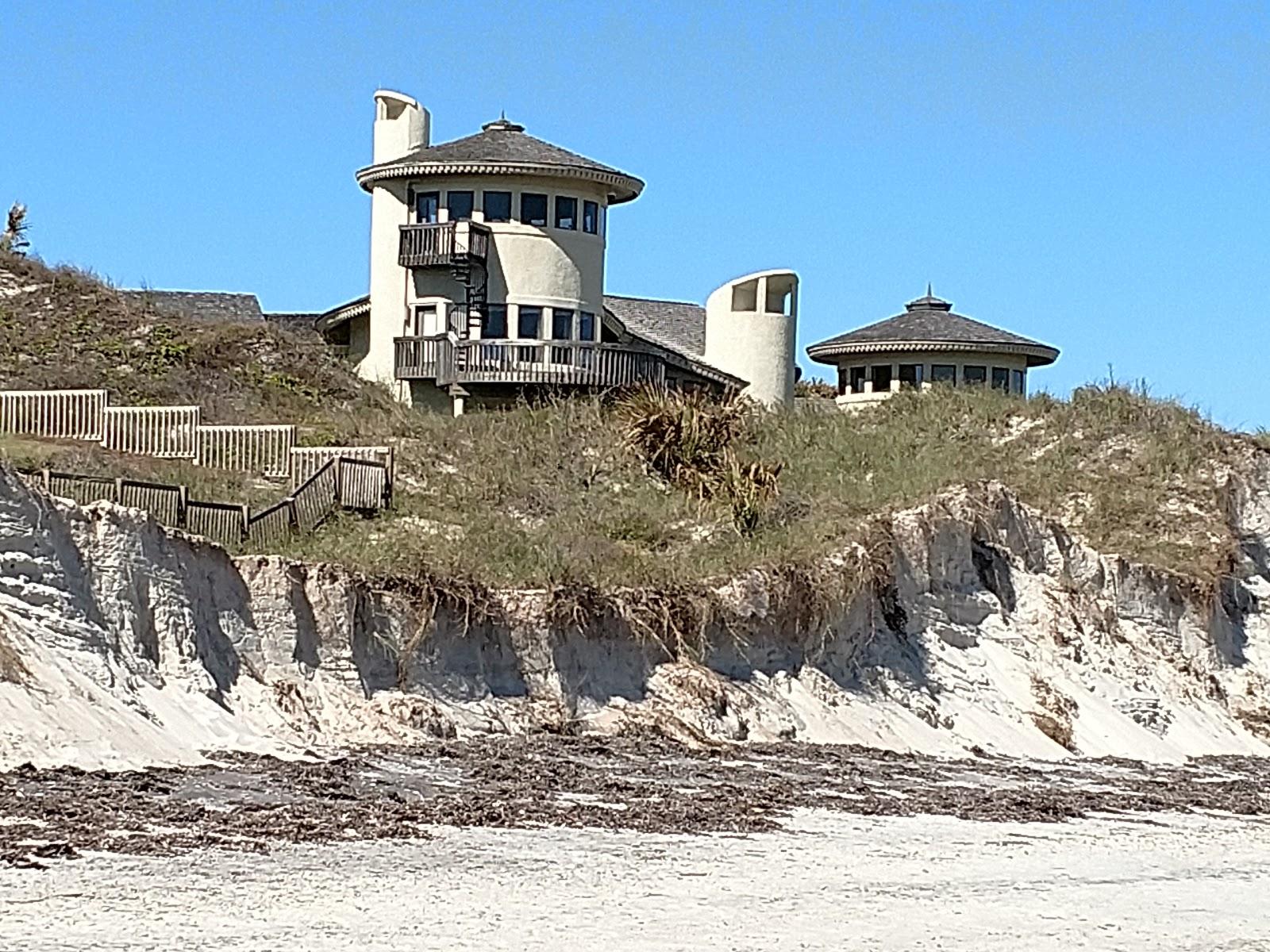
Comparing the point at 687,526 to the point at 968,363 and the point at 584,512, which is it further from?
the point at 968,363

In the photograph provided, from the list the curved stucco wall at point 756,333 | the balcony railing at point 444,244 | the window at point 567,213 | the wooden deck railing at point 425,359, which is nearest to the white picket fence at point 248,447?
the wooden deck railing at point 425,359

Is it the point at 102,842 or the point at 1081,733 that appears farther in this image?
the point at 1081,733

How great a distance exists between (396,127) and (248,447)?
1737 centimetres

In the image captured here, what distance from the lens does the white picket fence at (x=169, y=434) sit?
38125 mm

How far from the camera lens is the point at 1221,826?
25.3 meters

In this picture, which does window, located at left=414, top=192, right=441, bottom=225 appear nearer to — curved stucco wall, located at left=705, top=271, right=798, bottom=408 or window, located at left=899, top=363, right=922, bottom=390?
curved stucco wall, located at left=705, top=271, right=798, bottom=408

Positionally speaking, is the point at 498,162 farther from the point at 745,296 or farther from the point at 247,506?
the point at 247,506

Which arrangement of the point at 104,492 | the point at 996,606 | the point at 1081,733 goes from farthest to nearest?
the point at 996,606, the point at 1081,733, the point at 104,492

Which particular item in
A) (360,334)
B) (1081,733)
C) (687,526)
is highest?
(360,334)

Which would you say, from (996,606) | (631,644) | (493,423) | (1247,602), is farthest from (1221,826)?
(493,423)

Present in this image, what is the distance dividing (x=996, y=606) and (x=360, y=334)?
71.8 ft

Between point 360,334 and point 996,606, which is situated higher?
point 360,334

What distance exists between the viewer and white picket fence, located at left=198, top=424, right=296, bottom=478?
126 ft

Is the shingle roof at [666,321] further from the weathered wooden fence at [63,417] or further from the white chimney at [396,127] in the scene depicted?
the weathered wooden fence at [63,417]
